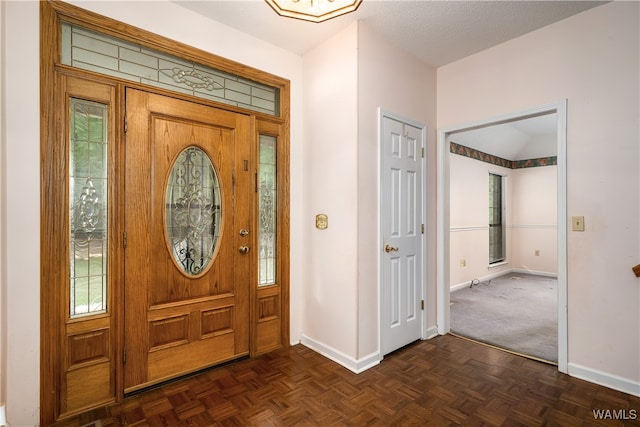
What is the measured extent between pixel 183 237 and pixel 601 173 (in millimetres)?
3219

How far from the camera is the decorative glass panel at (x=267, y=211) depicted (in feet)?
9.23

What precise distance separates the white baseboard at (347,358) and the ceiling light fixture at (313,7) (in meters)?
2.41

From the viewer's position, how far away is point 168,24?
2281 millimetres

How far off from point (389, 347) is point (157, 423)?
1839mm

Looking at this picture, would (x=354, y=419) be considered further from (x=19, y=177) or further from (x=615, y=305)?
(x=19, y=177)

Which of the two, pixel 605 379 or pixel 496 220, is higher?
pixel 496 220

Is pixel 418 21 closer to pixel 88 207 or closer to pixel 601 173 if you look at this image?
pixel 601 173

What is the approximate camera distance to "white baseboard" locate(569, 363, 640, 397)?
6.94ft

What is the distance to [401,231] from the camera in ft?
9.43

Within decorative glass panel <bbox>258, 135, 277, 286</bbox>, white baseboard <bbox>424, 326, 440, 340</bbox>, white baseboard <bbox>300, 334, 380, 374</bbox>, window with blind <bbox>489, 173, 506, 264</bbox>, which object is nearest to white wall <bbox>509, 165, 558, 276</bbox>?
window with blind <bbox>489, 173, 506, 264</bbox>

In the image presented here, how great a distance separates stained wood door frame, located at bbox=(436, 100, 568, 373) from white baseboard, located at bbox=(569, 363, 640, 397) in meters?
0.07

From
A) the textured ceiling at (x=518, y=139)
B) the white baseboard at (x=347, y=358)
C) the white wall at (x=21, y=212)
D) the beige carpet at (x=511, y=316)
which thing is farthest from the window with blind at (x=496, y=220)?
the white wall at (x=21, y=212)

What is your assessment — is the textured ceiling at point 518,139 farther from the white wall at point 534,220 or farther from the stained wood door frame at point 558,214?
the stained wood door frame at point 558,214

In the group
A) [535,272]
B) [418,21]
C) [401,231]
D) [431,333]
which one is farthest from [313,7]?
[535,272]
